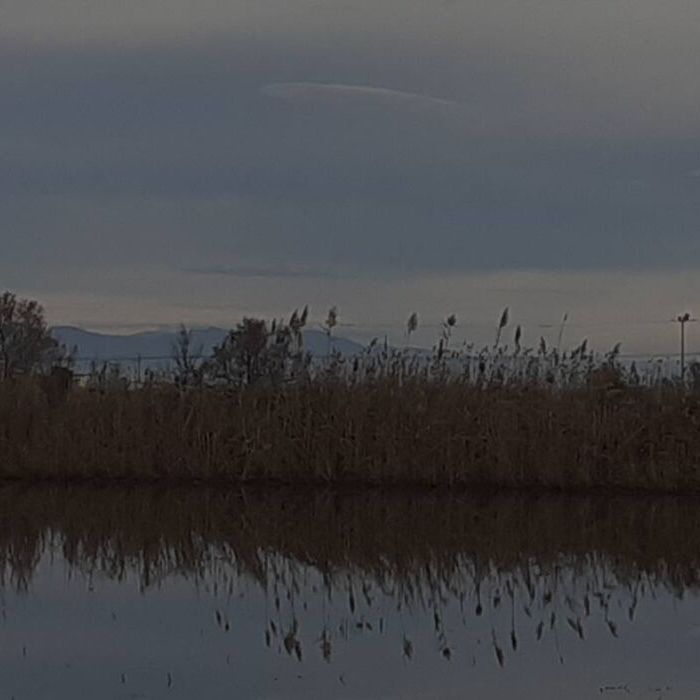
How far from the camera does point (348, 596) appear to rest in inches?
409

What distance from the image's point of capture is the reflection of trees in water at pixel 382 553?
31.8 ft

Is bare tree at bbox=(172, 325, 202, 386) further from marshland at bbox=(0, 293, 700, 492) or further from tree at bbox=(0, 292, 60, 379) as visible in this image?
tree at bbox=(0, 292, 60, 379)

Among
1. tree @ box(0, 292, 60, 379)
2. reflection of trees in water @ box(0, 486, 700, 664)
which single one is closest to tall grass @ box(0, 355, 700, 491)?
reflection of trees in water @ box(0, 486, 700, 664)

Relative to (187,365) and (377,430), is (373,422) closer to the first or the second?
(377,430)

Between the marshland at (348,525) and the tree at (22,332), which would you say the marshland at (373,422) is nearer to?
the marshland at (348,525)

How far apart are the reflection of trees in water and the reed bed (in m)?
0.55

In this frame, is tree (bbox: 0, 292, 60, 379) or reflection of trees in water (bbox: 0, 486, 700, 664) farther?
tree (bbox: 0, 292, 60, 379)

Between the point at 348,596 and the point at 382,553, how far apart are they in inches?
68.0

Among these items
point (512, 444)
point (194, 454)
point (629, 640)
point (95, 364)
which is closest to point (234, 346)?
point (95, 364)

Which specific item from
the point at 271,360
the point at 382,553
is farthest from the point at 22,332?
the point at 382,553

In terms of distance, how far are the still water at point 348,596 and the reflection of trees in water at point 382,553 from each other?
0.10 feet

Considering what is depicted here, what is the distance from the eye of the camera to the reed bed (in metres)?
16.1

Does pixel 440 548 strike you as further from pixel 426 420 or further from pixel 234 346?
pixel 234 346

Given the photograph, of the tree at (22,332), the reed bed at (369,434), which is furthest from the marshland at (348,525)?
the tree at (22,332)
